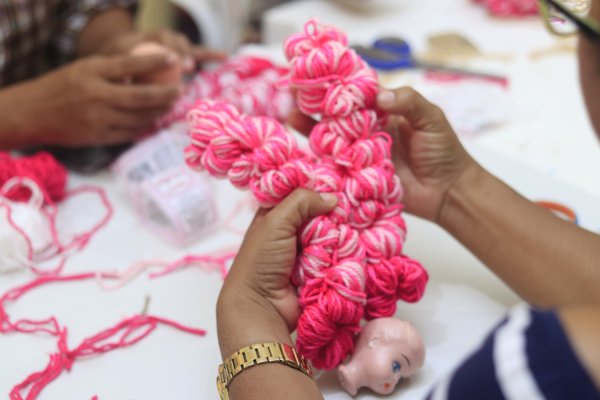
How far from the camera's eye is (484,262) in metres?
0.73

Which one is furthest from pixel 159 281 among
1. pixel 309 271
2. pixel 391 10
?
pixel 391 10

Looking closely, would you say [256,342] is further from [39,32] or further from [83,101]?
[39,32]

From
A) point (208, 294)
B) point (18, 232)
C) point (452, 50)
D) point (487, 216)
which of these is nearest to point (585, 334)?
point (487, 216)

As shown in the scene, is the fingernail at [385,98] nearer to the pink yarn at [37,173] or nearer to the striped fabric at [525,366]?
the striped fabric at [525,366]

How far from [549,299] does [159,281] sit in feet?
1.54

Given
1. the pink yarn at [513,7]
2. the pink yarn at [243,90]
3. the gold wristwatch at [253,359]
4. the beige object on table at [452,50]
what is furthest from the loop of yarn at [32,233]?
the pink yarn at [513,7]

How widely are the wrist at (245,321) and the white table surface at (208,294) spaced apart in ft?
0.26

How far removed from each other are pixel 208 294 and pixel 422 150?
1.04 feet

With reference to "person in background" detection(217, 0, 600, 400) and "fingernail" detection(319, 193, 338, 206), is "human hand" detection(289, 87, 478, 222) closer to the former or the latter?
"person in background" detection(217, 0, 600, 400)

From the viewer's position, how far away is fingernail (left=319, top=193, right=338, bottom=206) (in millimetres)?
629

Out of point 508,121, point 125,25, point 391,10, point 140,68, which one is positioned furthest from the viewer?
point 391,10

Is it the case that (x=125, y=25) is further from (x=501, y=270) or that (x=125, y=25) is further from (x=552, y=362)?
(x=552, y=362)

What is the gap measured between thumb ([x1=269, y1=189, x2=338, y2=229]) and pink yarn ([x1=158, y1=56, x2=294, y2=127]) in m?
0.40

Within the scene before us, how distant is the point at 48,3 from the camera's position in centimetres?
112
